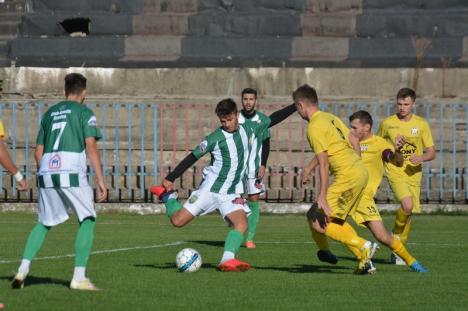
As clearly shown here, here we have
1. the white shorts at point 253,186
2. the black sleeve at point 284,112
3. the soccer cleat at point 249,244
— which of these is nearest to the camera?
the black sleeve at point 284,112

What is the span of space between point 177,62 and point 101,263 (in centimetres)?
1463

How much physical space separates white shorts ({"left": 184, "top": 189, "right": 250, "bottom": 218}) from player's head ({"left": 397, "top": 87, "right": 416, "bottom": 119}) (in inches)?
108

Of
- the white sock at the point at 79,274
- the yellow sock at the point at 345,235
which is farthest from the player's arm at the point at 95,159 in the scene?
the yellow sock at the point at 345,235

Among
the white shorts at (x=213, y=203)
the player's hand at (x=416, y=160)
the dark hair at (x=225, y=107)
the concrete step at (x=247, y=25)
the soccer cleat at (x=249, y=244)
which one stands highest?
the concrete step at (x=247, y=25)

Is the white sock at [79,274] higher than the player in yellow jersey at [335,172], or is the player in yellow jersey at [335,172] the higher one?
the player in yellow jersey at [335,172]

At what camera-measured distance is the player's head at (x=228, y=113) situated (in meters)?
13.2

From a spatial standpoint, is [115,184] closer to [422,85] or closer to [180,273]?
[422,85]

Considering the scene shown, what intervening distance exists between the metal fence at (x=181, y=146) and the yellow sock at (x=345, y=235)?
1147 cm

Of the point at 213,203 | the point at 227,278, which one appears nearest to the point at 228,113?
the point at 213,203

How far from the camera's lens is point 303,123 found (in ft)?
82.4

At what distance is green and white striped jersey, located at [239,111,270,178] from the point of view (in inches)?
687

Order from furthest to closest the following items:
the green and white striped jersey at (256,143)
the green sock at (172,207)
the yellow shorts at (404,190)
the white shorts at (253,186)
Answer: the white shorts at (253,186)
the green and white striped jersey at (256,143)
the yellow shorts at (404,190)
the green sock at (172,207)

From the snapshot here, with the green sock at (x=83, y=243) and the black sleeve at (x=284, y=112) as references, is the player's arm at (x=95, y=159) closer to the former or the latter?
the green sock at (x=83, y=243)

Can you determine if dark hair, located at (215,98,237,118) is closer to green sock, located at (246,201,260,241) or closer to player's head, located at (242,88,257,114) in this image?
green sock, located at (246,201,260,241)
